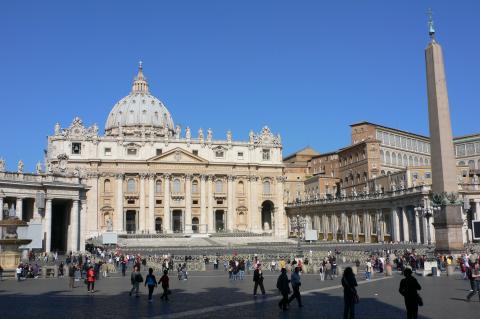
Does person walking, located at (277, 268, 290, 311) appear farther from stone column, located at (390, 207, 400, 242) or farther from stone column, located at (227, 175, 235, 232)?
stone column, located at (227, 175, 235, 232)

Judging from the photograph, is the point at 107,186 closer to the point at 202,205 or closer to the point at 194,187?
the point at 194,187

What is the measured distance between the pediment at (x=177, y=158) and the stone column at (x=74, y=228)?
3112cm

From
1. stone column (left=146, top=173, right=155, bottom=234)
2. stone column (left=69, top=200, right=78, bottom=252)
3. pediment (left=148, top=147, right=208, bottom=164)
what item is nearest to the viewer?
stone column (left=69, top=200, right=78, bottom=252)

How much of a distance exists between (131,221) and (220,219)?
42.7 ft

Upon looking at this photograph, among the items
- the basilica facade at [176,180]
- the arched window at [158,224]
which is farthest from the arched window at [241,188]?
the arched window at [158,224]

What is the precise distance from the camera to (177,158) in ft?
247

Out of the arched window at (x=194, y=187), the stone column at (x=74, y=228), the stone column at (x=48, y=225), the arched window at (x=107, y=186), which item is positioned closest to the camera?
the stone column at (x=48, y=225)

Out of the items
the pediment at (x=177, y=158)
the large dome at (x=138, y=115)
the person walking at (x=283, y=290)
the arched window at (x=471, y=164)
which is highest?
the large dome at (x=138, y=115)

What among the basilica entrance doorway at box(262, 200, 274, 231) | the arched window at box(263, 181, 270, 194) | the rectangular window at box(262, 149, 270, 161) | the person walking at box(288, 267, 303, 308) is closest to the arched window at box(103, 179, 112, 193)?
the arched window at box(263, 181, 270, 194)

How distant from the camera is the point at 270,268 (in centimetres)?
2931

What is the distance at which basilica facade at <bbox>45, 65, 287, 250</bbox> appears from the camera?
71812 millimetres

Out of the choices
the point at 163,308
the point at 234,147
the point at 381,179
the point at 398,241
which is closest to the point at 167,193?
the point at 234,147

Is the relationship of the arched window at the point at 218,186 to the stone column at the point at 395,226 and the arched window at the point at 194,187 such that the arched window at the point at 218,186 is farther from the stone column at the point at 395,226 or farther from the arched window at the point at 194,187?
the stone column at the point at 395,226

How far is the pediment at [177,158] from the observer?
A: 74125 mm
